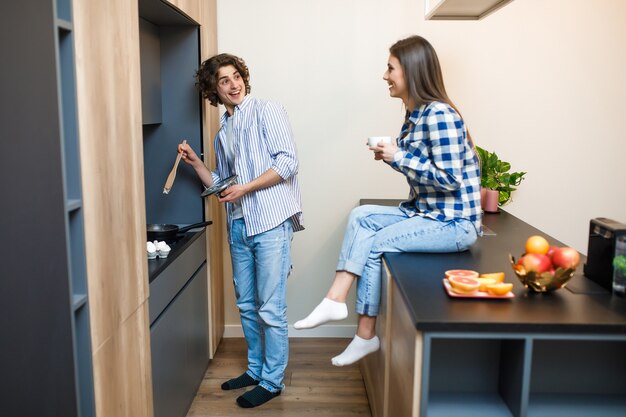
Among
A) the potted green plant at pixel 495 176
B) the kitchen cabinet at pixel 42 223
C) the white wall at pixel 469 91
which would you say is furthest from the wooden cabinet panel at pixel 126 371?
the potted green plant at pixel 495 176

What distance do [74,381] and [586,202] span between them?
319 centimetres

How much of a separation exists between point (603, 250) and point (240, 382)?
6.30 feet

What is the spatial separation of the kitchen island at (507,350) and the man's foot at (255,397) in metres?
1.02

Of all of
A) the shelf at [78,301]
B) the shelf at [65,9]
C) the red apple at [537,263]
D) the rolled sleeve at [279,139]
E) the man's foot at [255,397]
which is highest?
the shelf at [65,9]

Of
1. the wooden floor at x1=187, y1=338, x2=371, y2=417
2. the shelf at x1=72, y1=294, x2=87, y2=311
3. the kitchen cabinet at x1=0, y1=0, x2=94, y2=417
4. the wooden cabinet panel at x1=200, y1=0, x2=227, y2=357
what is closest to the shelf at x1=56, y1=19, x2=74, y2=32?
the kitchen cabinet at x1=0, y1=0, x2=94, y2=417

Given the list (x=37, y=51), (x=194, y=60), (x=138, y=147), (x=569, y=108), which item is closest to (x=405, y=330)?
(x=138, y=147)

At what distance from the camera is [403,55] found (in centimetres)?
246

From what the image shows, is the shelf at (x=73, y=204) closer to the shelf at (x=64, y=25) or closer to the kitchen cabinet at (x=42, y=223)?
the kitchen cabinet at (x=42, y=223)

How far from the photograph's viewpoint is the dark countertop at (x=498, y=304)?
5.49 feet

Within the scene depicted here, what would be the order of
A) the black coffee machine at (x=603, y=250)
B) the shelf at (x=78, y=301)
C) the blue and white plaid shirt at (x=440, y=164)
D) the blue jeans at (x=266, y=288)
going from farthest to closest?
the blue jeans at (x=266, y=288)
the blue and white plaid shirt at (x=440, y=164)
the black coffee machine at (x=603, y=250)
the shelf at (x=78, y=301)

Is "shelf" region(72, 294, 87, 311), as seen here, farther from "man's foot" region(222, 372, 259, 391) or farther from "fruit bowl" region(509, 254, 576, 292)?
"man's foot" region(222, 372, 259, 391)

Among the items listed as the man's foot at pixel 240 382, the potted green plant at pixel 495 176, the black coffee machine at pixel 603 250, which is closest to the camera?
the black coffee machine at pixel 603 250

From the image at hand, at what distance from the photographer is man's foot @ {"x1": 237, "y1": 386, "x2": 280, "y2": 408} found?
122 inches

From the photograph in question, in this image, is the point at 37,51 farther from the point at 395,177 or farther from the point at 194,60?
the point at 395,177
